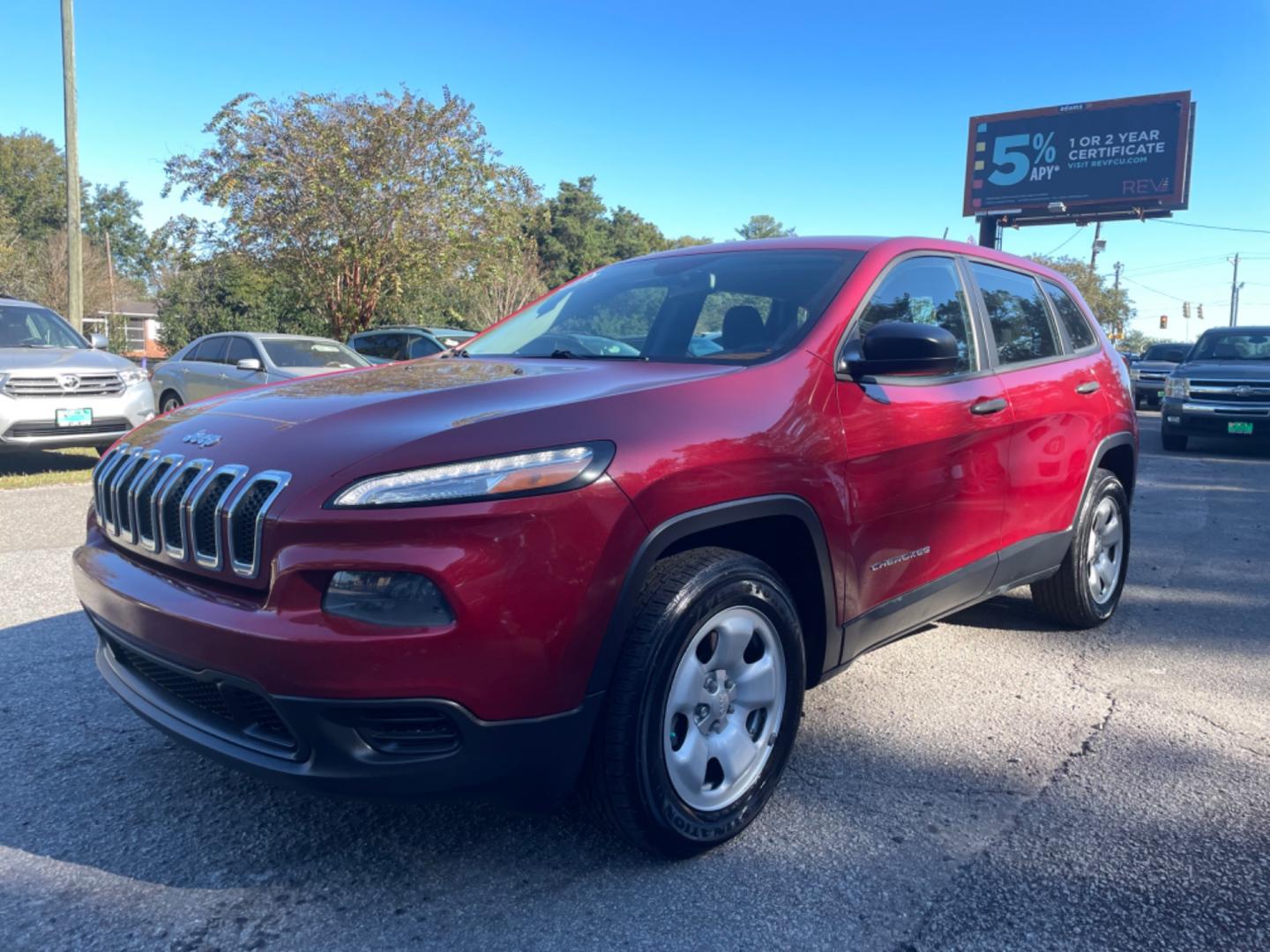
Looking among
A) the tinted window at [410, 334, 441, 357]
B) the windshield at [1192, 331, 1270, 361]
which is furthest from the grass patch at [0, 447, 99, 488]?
the windshield at [1192, 331, 1270, 361]

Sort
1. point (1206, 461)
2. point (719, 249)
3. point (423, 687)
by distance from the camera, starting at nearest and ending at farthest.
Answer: point (423, 687) → point (719, 249) → point (1206, 461)

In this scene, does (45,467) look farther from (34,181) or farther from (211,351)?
(34,181)

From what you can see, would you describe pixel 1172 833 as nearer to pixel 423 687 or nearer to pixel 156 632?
pixel 423 687

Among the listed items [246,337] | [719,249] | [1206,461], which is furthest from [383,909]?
[1206,461]

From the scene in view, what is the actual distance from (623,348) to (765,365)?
2.31ft

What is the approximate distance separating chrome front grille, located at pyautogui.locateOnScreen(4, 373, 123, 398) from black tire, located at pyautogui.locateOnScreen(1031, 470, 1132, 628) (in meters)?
7.95

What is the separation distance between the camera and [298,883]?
7.95 feet

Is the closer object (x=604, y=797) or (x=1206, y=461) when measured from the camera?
(x=604, y=797)

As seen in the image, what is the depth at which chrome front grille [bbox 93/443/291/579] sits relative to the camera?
223 cm

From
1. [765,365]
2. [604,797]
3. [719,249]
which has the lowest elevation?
[604,797]

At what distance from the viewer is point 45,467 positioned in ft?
31.5

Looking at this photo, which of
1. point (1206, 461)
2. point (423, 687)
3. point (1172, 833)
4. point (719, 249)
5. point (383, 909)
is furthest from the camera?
point (1206, 461)

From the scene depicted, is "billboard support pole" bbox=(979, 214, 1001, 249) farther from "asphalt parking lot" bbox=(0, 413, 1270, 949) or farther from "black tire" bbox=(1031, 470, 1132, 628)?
"asphalt parking lot" bbox=(0, 413, 1270, 949)

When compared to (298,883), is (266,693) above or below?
above
